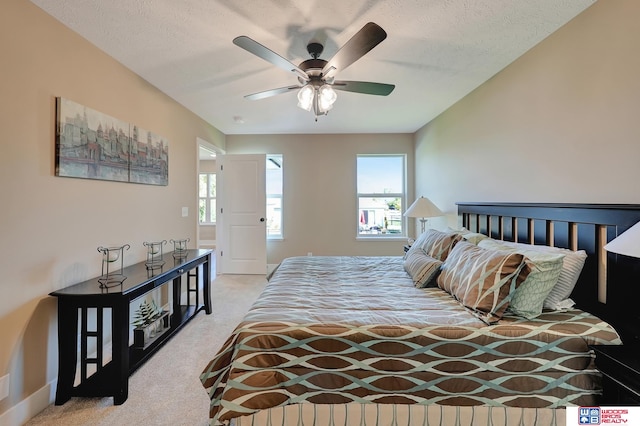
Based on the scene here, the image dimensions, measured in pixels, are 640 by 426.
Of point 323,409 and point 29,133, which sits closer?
point 323,409

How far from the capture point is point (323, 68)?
6.28 ft

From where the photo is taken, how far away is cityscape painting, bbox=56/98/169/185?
1835 mm

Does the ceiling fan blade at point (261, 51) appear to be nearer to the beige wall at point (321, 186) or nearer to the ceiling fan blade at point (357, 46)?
the ceiling fan blade at point (357, 46)

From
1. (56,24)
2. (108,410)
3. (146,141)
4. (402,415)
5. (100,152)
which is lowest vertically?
(108,410)

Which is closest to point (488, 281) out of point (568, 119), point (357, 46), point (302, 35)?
point (568, 119)

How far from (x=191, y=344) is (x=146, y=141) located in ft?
6.51

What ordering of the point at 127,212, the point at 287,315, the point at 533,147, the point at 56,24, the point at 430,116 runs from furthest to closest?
the point at 430,116
the point at 127,212
the point at 533,147
the point at 56,24
the point at 287,315

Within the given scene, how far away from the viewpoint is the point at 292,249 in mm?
4922

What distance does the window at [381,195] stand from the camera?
4.99m

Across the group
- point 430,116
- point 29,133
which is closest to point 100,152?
point 29,133

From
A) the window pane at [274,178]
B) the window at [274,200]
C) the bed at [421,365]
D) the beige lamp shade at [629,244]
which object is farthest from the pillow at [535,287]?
the window pane at [274,178]

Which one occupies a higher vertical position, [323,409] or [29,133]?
[29,133]

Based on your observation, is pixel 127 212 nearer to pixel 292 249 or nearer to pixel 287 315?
pixel 287 315

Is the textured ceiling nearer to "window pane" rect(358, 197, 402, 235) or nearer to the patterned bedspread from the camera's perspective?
the patterned bedspread
